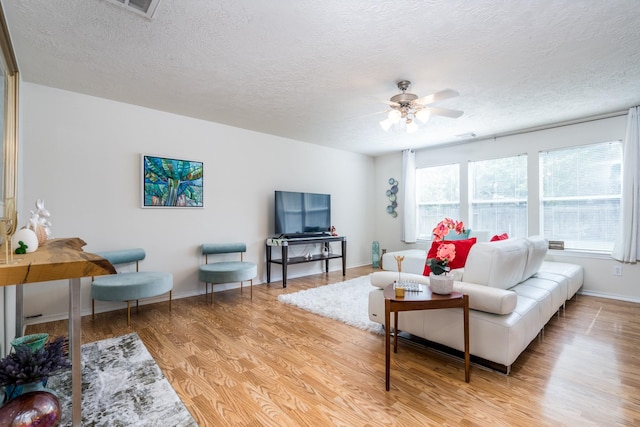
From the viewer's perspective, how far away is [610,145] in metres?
4.14

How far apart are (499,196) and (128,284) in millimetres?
5557

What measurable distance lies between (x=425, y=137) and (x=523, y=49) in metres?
2.80

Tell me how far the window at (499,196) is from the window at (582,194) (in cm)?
29

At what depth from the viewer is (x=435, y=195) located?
609 cm

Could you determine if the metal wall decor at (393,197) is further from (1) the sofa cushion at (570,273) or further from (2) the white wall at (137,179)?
(1) the sofa cushion at (570,273)

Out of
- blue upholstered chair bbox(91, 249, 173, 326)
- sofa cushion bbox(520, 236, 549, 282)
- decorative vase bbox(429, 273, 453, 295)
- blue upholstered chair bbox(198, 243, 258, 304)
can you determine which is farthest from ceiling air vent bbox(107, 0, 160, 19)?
sofa cushion bbox(520, 236, 549, 282)

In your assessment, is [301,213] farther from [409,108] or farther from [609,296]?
[609,296]

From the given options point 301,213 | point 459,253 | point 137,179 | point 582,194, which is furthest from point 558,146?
point 137,179

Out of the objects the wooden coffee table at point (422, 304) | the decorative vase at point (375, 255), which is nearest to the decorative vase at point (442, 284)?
the wooden coffee table at point (422, 304)

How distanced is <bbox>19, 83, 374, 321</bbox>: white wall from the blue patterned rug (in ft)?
4.71

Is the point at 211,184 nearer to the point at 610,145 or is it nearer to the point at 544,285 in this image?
the point at 544,285

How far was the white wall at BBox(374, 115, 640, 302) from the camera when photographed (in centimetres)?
404

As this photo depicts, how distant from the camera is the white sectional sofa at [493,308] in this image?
80.4 inches

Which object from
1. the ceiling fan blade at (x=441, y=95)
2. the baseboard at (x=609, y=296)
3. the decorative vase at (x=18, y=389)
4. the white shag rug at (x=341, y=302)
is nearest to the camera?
the decorative vase at (x=18, y=389)
